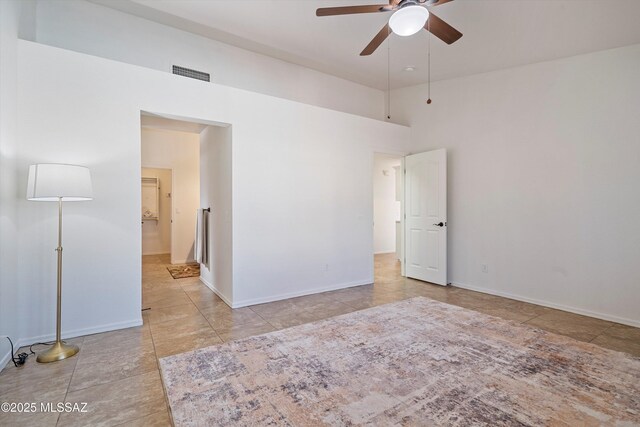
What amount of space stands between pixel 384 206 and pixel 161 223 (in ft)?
20.0

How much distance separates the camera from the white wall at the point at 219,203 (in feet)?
12.4

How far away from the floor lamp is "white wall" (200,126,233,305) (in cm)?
151

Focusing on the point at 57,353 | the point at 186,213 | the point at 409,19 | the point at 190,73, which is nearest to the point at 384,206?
the point at 186,213

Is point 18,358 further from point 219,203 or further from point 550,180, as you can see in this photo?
point 550,180

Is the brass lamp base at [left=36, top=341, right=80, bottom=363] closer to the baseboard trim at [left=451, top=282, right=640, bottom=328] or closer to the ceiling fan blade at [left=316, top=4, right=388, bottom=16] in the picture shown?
the ceiling fan blade at [left=316, top=4, right=388, bottom=16]

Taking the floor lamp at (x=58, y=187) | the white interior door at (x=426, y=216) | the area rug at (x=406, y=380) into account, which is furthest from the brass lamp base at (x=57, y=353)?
the white interior door at (x=426, y=216)

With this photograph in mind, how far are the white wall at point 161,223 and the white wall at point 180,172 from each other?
139 cm

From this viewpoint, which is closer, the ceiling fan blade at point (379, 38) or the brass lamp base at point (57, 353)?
the brass lamp base at point (57, 353)

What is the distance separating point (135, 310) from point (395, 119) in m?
5.07

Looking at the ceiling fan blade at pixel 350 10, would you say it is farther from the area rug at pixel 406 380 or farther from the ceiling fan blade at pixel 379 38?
the area rug at pixel 406 380

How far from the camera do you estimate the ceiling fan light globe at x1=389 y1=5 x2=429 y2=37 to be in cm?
206

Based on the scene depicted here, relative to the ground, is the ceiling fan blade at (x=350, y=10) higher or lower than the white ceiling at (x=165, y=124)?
higher

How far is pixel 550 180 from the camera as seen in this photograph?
12.4ft

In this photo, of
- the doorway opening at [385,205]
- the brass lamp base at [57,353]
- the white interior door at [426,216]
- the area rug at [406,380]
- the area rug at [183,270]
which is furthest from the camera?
the doorway opening at [385,205]
